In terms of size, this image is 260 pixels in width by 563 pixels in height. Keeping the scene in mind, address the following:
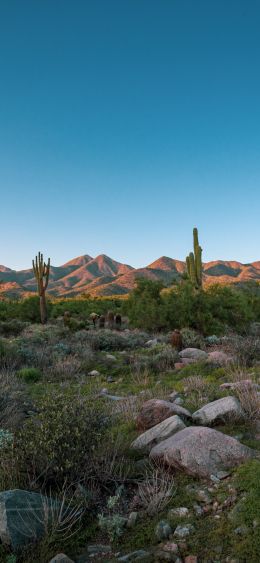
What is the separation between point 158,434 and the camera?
16.3 ft

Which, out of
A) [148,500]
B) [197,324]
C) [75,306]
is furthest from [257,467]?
[75,306]

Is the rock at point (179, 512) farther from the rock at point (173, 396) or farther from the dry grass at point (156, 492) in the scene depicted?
the rock at point (173, 396)

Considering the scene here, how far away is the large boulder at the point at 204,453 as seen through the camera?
4.01 m

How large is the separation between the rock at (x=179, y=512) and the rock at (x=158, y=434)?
51.6 inches

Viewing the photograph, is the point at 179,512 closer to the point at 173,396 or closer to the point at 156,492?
the point at 156,492

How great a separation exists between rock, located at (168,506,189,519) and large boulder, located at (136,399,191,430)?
6.68ft

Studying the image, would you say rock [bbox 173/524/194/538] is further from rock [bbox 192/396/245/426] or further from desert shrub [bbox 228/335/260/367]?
desert shrub [bbox 228/335/260/367]

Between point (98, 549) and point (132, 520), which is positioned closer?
point (98, 549)

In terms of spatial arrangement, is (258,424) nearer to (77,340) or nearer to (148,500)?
(148,500)

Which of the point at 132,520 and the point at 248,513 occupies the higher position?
the point at 248,513

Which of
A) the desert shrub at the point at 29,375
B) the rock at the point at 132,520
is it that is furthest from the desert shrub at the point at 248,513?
the desert shrub at the point at 29,375

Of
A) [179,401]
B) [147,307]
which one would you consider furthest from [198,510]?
[147,307]

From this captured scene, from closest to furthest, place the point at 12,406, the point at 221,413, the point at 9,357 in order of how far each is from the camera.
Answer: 1. the point at 221,413
2. the point at 12,406
3. the point at 9,357

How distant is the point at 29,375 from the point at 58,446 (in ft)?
21.1
